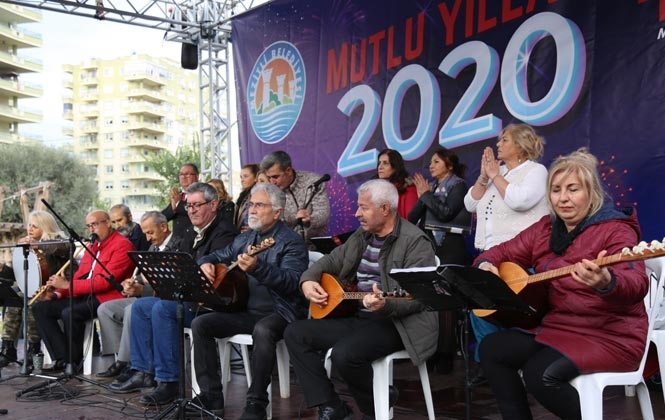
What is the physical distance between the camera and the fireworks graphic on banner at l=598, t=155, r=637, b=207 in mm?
4523

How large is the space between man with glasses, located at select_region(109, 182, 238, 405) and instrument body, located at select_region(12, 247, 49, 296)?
47.5 inches

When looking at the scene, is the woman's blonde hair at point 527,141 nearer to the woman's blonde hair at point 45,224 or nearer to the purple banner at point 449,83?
the purple banner at point 449,83

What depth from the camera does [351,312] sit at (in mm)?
3766

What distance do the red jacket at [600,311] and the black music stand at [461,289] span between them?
0.47 feet

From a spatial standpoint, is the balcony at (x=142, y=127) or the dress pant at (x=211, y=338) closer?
the dress pant at (x=211, y=338)

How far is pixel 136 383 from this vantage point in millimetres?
4746

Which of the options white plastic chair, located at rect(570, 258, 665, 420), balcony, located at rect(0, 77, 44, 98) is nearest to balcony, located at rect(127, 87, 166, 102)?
balcony, located at rect(0, 77, 44, 98)

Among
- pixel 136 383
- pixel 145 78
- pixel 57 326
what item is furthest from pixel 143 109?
pixel 136 383

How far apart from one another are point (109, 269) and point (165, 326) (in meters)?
1.22

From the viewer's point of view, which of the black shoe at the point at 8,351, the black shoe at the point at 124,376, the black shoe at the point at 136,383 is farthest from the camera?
the black shoe at the point at 8,351

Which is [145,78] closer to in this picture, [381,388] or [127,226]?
[127,226]

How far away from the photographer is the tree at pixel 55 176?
31.1 m

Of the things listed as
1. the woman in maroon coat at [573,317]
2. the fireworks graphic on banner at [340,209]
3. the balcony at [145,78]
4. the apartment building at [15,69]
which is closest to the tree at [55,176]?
the apartment building at [15,69]

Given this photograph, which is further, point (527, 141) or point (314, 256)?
point (314, 256)
